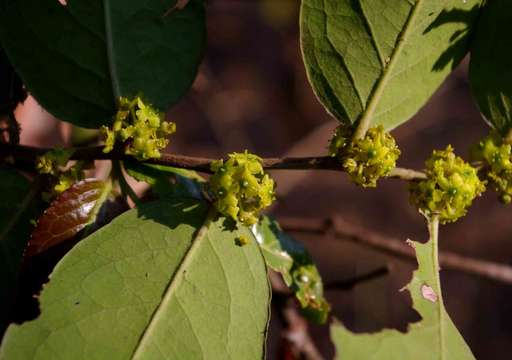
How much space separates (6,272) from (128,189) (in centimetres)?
37

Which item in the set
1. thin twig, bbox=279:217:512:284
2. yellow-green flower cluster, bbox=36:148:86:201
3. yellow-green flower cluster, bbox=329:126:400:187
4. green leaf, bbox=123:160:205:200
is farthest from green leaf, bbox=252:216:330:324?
thin twig, bbox=279:217:512:284

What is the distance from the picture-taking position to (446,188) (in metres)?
1.65

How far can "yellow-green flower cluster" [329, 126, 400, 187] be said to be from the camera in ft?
5.21

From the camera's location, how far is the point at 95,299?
146 cm

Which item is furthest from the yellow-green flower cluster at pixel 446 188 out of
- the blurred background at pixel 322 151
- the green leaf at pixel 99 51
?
the blurred background at pixel 322 151

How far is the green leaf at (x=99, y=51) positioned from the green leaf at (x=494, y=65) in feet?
2.43

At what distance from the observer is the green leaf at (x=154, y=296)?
1435 mm

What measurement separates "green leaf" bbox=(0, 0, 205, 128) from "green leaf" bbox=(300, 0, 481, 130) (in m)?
0.34

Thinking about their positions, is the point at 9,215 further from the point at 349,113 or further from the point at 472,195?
the point at 472,195

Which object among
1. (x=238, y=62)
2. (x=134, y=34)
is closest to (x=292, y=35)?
(x=238, y=62)

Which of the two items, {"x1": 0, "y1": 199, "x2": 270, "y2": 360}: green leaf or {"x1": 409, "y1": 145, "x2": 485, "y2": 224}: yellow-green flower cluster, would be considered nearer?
{"x1": 0, "y1": 199, "x2": 270, "y2": 360}: green leaf

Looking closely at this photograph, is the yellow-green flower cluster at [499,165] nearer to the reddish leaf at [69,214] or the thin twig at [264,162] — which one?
the thin twig at [264,162]

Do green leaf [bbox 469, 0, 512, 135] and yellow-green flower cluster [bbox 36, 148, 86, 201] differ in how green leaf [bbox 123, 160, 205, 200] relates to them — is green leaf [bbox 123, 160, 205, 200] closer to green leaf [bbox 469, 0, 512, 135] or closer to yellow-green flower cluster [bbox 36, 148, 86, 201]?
yellow-green flower cluster [bbox 36, 148, 86, 201]

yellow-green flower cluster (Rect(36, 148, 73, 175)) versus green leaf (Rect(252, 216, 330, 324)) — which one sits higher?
yellow-green flower cluster (Rect(36, 148, 73, 175))
